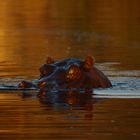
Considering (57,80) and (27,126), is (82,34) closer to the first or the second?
(57,80)

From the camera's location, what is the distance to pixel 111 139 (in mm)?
9695

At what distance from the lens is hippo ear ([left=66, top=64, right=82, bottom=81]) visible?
12906 millimetres

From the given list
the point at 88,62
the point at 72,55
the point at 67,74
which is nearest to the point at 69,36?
the point at 72,55

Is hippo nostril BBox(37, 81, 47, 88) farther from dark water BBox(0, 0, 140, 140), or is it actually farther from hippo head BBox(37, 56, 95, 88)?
dark water BBox(0, 0, 140, 140)

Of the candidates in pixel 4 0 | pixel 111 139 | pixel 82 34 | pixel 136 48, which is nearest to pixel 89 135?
pixel 111 139

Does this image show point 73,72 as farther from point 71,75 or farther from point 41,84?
point 41,84

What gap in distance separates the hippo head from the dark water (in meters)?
0.25

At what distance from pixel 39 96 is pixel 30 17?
2031 cm

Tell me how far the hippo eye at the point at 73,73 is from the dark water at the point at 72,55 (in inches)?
15.2

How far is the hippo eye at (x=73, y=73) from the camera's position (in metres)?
12.9

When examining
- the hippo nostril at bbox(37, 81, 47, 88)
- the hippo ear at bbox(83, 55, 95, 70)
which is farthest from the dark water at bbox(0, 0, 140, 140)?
the hippo ear at bbox(83, 55, 95, 70)

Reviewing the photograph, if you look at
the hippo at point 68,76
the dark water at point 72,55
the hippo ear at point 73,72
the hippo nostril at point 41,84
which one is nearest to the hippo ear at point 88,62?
the hippo at point 68,76

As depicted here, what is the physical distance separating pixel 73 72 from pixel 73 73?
2cm

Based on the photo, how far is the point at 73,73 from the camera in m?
12.9
